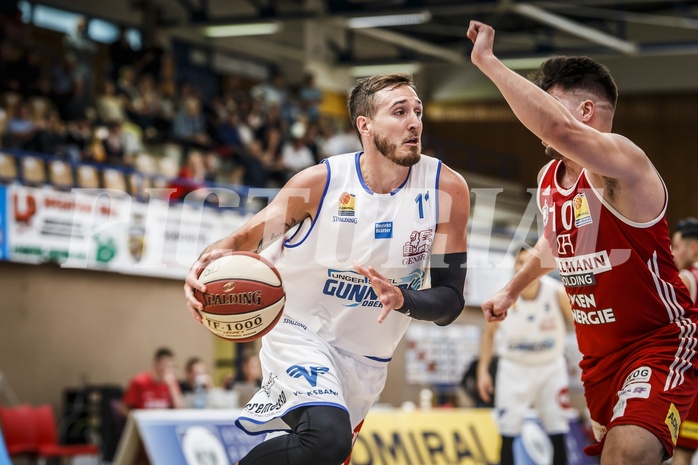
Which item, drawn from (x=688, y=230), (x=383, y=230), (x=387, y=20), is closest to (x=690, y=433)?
(x=688, y=230)

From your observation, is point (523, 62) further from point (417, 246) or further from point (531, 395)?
point (417, 246)

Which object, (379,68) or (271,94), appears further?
(379,68)

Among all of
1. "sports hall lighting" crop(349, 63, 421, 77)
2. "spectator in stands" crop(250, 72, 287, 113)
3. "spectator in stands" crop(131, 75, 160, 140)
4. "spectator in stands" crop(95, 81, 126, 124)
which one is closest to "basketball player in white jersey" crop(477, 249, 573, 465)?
"spectator in stands" crop(95, 81, 126, 124)

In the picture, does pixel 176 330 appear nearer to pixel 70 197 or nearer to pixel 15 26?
pixel 70 197

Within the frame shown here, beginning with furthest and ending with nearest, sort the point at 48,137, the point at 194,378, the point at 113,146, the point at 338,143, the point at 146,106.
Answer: the point at 338,143, the point at 146,106, the point at 113,146, the point at 48,137, the point at 194,378

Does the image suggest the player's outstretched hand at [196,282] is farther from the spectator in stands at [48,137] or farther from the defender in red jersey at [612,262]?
the spectator in stands at [48,137]

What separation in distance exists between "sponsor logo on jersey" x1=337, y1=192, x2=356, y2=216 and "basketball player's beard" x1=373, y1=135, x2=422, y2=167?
0.29 meters

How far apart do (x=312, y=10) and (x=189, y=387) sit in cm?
1253

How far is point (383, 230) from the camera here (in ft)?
16.9

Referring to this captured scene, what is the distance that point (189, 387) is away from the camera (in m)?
13.1

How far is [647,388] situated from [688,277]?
318cm

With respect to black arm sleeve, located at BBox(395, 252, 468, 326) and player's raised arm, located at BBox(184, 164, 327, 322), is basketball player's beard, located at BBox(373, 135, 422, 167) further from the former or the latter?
black arm sleeve, located at BBox(395, 252, 468, 326)

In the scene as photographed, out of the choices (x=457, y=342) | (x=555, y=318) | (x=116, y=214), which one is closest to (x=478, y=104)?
(x=457, y=342)

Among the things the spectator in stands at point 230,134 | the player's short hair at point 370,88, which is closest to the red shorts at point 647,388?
the player's short hair at point 370,88
